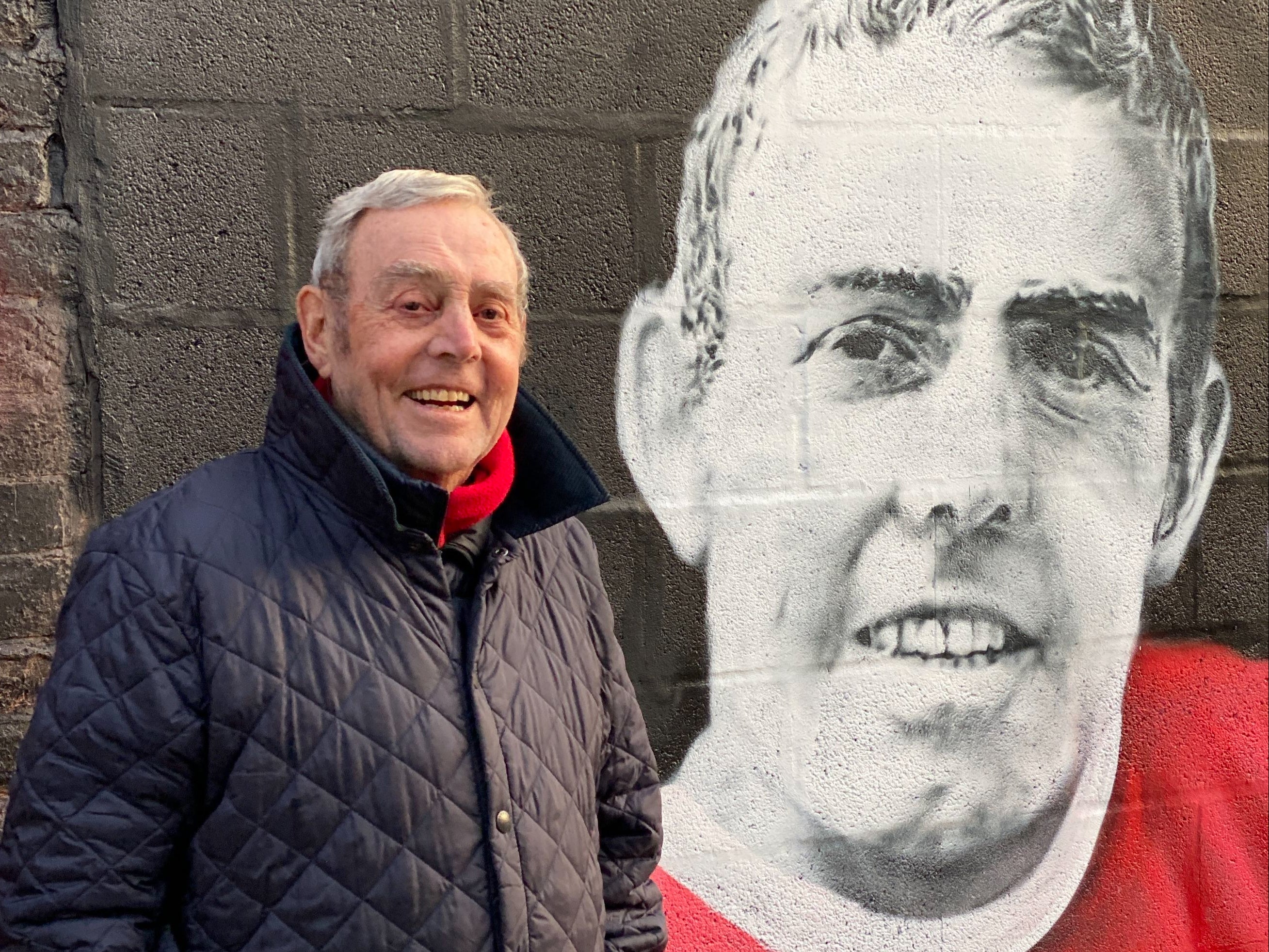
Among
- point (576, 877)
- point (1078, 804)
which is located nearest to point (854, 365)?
point (1078, 804)

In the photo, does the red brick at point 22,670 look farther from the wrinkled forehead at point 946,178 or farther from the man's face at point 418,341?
the wrinkled forehead at point 946,178

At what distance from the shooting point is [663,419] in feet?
7.77

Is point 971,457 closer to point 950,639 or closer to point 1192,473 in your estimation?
point 950,639

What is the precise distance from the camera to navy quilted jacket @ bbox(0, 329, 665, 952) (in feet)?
4.17

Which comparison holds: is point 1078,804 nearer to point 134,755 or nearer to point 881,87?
point 881,87

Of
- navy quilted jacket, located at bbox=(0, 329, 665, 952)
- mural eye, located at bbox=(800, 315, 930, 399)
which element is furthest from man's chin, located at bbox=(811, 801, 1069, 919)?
navy quilted jacket, located at bbox=(0, 329, 665, 952)

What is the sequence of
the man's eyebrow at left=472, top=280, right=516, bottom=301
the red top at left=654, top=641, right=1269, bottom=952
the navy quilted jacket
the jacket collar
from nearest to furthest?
the navy quilted jacket < the jacket collar < the man's eyebrow at left=472, top=280, right=516, bottom=301 < the red top at left=654, top=641, right=1269, bottom=952

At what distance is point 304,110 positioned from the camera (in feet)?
6.89

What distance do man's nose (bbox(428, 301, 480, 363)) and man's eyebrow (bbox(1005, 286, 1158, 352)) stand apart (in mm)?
1519

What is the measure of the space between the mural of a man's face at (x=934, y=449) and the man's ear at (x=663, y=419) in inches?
0.6

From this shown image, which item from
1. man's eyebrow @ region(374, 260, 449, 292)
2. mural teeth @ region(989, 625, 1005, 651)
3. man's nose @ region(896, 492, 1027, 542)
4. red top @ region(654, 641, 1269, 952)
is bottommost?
red top @ region(654, 641, 1269, 952)

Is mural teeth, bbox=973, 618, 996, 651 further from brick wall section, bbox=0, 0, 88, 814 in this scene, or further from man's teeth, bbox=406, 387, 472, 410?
brick wall section, bbox=0, 0, 88, 814

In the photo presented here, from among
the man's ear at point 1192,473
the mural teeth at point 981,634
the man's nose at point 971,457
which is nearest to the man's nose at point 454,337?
the man's nose at point 971,457

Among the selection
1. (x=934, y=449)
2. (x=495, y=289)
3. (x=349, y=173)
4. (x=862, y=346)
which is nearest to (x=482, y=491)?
(x=495, y=289)
